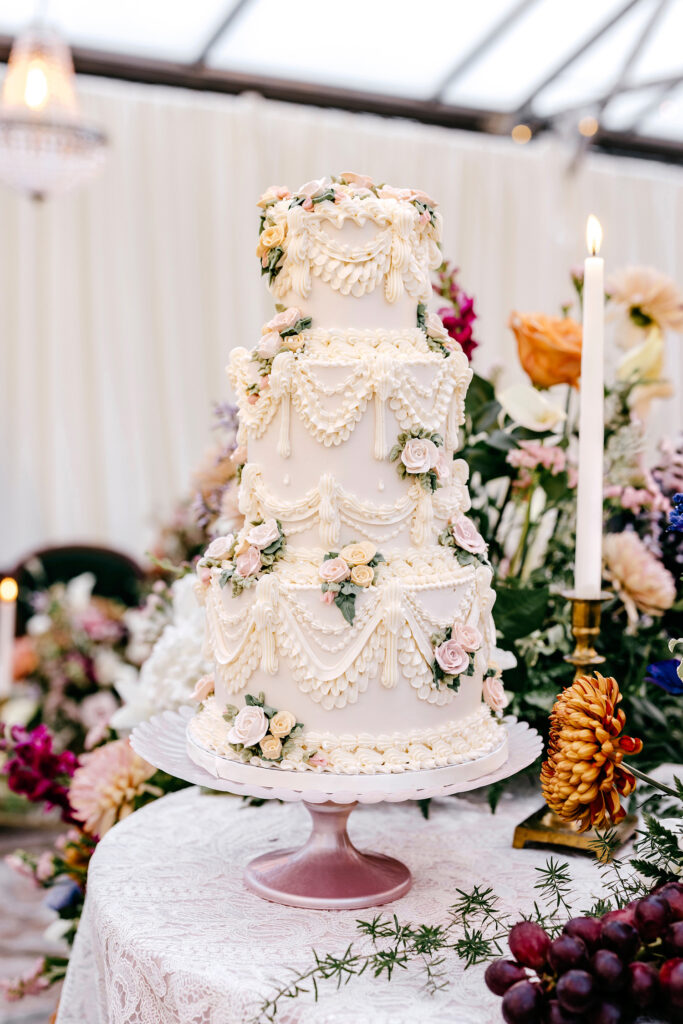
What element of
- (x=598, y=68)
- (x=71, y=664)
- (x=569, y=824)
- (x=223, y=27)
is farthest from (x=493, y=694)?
(x=598, y=68)

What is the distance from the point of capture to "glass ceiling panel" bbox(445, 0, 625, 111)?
6152mm

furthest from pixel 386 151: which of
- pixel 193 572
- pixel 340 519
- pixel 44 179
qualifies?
pixel 340 519

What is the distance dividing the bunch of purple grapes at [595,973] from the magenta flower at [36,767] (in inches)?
40.7

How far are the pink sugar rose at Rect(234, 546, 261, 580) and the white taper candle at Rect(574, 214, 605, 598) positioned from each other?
0.47 meters

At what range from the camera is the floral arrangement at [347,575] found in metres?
1.47

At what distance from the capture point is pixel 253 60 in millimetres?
6250

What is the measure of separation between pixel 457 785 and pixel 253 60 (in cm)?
565

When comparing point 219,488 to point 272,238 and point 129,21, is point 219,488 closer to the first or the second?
point 272,238

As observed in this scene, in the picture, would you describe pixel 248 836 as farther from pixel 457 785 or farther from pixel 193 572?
pixel 193 572

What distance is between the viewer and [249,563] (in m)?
1.53

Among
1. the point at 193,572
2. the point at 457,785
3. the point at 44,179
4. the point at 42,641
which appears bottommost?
the point at 42,641

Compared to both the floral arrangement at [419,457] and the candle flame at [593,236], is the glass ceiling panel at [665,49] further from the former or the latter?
the floral arrangement at [419,457]

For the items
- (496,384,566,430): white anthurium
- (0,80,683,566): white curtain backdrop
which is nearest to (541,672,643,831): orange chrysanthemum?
(496,384,566,430): white anthurium

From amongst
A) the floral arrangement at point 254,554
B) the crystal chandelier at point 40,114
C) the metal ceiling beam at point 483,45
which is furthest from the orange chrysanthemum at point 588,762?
the metal ceiling beam at point 483,45
